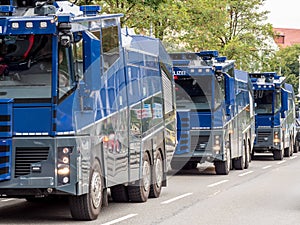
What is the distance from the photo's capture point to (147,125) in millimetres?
16891

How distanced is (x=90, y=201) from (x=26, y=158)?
4.63 ft

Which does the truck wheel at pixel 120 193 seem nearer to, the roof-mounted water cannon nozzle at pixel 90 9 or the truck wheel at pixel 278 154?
the roof-mounted water cannon nozzle at pixel 90 9

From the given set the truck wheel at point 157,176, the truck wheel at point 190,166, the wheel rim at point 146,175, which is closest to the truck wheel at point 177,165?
the truck wheel at point 190,166

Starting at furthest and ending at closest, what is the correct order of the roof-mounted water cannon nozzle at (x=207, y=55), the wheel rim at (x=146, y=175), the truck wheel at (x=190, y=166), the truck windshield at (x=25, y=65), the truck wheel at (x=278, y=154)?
the truck wheel at (x=278, y=154) < the truck wheel at (x=190, y=166) < the roof-mounted water cannon nozzle at (x=207, y=55) < the wheel rim at (x=146, y=175) < the truck windshield at (x=25, y=65)

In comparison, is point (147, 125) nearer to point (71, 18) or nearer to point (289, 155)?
point (71, 18)

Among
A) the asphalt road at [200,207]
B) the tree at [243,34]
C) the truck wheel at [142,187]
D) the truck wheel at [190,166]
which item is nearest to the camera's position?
the asphalt road at [200,207]

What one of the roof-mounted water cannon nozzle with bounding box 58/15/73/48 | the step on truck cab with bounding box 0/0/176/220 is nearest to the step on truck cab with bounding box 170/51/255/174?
the step on truck cab with bounding box 0/0/176/220

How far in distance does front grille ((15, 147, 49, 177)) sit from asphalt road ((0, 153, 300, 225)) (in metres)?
1.29

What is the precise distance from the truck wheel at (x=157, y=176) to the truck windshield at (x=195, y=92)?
21.2 feet

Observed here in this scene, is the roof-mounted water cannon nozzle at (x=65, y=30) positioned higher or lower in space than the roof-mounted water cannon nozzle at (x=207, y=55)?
higher

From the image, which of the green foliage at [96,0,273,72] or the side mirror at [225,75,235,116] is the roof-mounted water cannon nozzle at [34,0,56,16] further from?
the side mirror at [225,75,235,116]

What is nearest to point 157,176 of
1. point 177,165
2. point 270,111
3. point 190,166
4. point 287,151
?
point 177,165

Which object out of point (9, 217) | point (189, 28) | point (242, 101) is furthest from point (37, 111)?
point (189, 28)

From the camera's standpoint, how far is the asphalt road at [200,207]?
13.8 m
